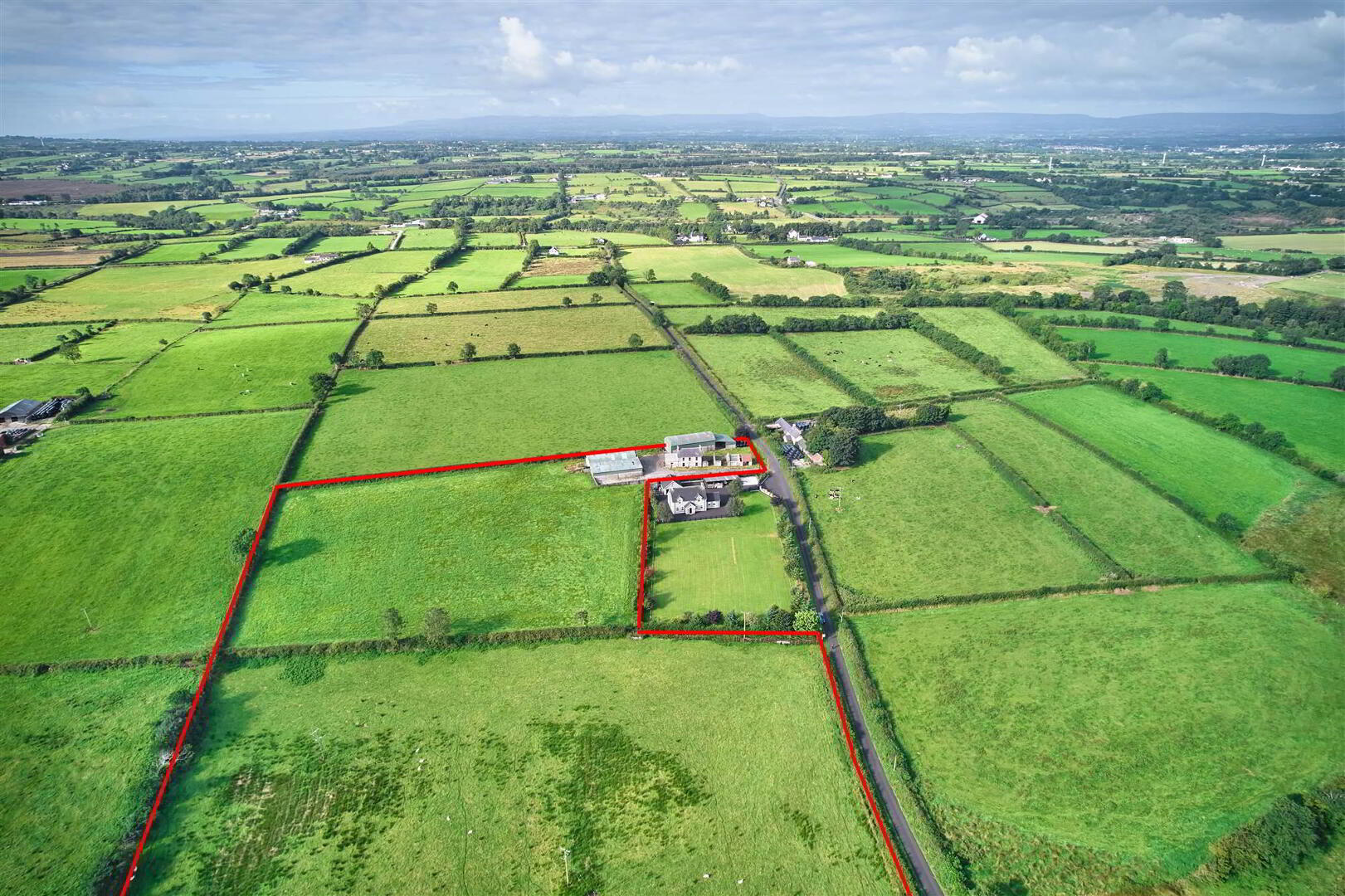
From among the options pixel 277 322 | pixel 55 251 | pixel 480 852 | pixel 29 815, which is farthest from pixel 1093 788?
pixel 55 251

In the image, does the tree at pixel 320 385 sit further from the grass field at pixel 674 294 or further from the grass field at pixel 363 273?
the grass field at pixel 674 294

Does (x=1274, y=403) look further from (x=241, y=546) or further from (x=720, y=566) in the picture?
(x=241, y=546)

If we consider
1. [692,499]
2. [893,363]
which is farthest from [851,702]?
[893,363]

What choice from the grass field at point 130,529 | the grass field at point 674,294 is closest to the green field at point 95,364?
the grass field at point 130,529

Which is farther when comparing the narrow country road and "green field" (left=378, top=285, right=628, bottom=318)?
"green field" (left=378, top=285, right=628, bottom=318)

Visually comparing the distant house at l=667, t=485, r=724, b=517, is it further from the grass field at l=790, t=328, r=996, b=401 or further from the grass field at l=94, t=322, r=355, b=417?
the grass field at l=94, t=322, r=355, b=417

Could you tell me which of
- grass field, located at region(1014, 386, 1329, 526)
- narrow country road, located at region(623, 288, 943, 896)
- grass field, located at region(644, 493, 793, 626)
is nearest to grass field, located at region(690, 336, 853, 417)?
narrow country road, located at region(623, 288, 943, 896)
